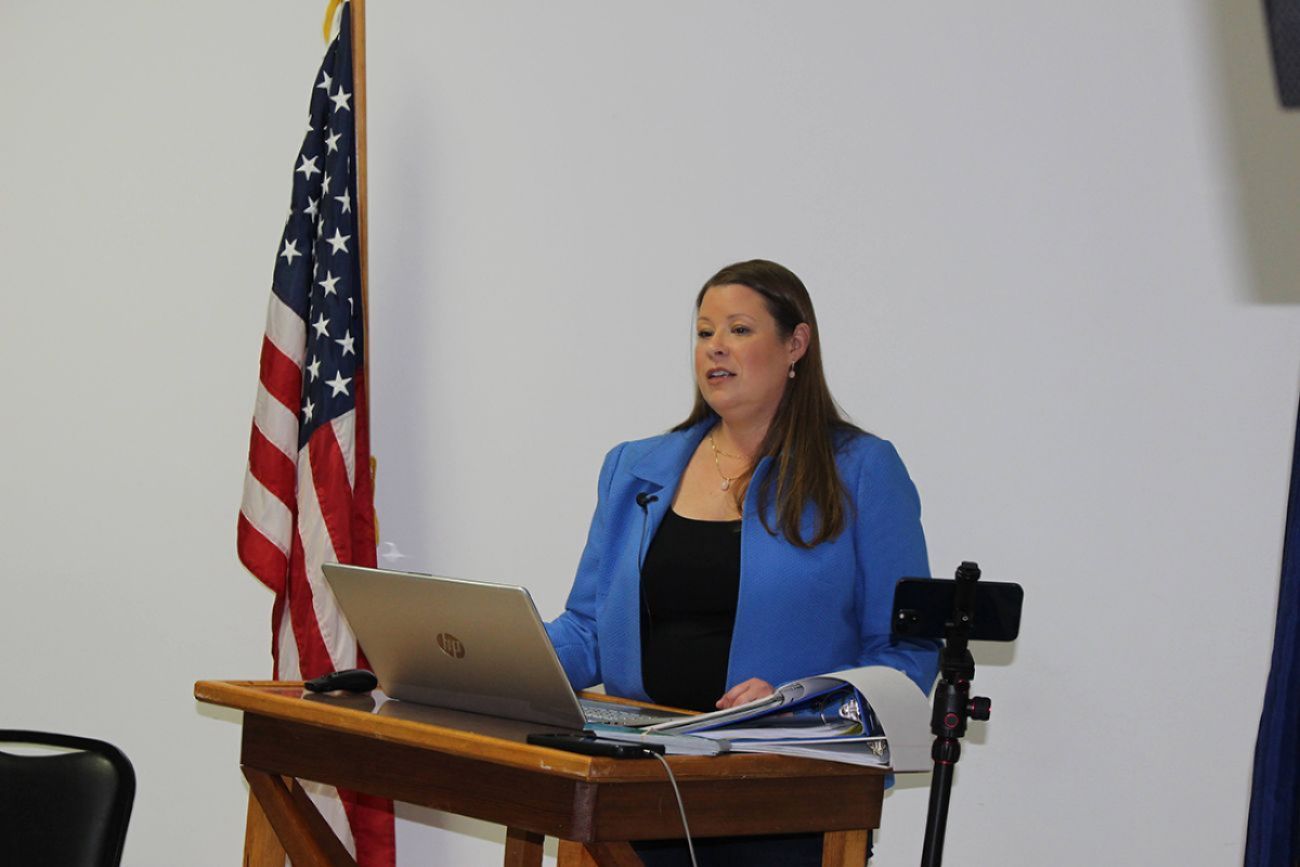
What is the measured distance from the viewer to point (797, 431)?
2.52m

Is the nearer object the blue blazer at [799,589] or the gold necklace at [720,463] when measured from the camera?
the blue blazer at [799,589]

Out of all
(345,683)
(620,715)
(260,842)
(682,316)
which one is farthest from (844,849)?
(682,316)

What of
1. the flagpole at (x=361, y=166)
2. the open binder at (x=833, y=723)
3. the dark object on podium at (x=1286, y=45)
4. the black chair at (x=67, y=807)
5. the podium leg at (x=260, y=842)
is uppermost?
the flagpole at (x=361, y=166)

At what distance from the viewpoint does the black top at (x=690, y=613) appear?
2.37m

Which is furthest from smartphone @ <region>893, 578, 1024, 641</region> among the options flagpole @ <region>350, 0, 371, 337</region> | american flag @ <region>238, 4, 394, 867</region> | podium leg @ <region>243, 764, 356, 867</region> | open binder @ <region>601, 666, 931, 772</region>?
flagpole @ <region>350, 0, 371, 337</region>

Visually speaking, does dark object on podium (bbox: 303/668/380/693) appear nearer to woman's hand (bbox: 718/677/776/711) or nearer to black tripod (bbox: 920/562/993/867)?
woman's hand (bbox: 718/677/776/711)

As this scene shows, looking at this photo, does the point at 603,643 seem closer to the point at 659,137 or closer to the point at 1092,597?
the point at 1092,597

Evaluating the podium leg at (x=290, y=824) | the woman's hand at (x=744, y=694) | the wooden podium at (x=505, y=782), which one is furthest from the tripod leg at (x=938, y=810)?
the podium leg at (x=290, y=824)

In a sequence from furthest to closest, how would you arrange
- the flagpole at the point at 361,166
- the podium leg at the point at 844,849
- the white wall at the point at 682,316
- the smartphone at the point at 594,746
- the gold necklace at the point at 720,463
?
1. the flagpole at the point at 361,166
2. the white wall at the point at 682,316
3. the gold necklace at the point at 720,463
4. the podium leg at the point at 844,849
5. the smartphone at the point at 594,746

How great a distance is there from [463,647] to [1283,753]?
101 centimetres

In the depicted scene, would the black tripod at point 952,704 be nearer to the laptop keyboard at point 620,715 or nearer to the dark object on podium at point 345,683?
the laptop keyboard at point 620,715

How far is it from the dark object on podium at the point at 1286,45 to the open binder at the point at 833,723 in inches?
48.0

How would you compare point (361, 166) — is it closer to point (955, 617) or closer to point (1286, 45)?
point (955, 617)

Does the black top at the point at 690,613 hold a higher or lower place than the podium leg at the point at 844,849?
higher
